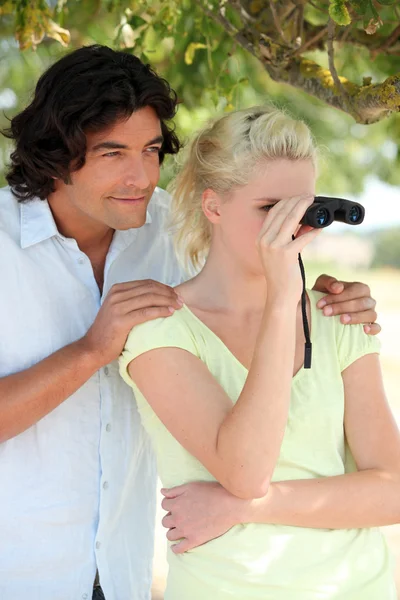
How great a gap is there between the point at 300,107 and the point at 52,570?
351 inches

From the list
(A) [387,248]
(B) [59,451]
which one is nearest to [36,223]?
(B) [59,451]

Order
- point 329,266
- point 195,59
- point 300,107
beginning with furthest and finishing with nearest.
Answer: point 329,266 → point 300,107 → point 195,59

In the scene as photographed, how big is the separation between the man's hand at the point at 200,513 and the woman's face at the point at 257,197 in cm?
66

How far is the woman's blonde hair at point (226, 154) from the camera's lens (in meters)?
2.56

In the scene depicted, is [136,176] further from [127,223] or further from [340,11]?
[340,11]

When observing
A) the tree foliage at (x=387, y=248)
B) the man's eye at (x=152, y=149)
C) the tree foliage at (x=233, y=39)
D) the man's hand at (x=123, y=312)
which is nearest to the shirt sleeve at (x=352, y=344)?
the man's hand at (x=123, y=312)

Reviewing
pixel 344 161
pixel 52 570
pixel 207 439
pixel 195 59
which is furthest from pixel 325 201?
pixel 344 161

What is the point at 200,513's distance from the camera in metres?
2.32

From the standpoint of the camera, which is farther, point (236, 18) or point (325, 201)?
point (236, 18)

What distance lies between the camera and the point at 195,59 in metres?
4.19

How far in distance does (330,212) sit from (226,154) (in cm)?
49

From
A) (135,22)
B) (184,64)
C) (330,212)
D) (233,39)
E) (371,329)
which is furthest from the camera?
(184,64)

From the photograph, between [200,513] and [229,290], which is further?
[229,290]

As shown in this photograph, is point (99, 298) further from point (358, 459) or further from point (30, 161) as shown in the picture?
point (358, 459)
